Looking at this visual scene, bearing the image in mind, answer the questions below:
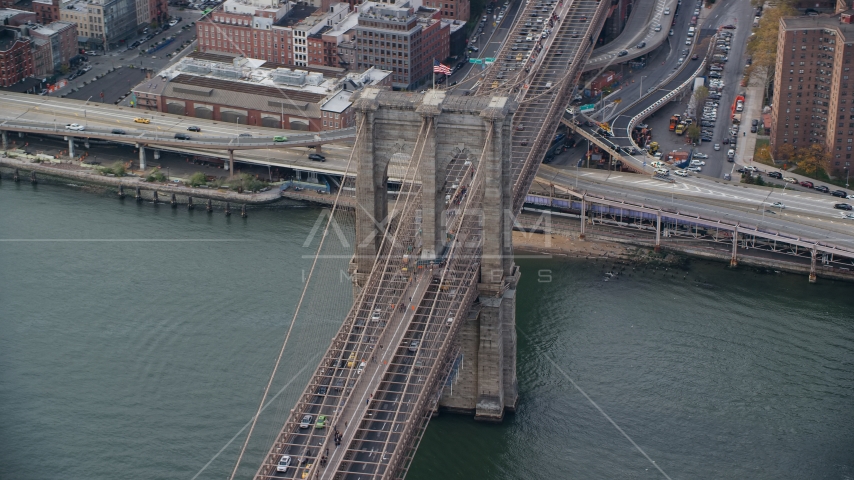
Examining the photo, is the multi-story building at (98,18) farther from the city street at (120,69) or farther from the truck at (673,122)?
the truck at (673,122)

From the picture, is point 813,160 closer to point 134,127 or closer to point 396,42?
point 396,42

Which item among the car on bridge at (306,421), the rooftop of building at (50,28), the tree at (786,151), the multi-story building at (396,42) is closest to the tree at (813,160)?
the tree at (786,151)

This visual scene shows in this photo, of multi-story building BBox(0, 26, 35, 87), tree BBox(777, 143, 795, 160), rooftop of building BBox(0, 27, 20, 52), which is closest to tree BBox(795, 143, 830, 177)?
tree BBox(777, 143, 795, 160)

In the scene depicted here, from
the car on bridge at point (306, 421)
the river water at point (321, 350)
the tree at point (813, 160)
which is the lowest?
the river water at point (321, 350)

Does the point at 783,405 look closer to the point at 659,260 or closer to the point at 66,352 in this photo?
the point at 659,260

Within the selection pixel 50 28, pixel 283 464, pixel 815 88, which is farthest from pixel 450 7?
pixel 283 464

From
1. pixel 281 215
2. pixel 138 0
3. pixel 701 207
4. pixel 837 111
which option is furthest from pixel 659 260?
pixel 138 0
